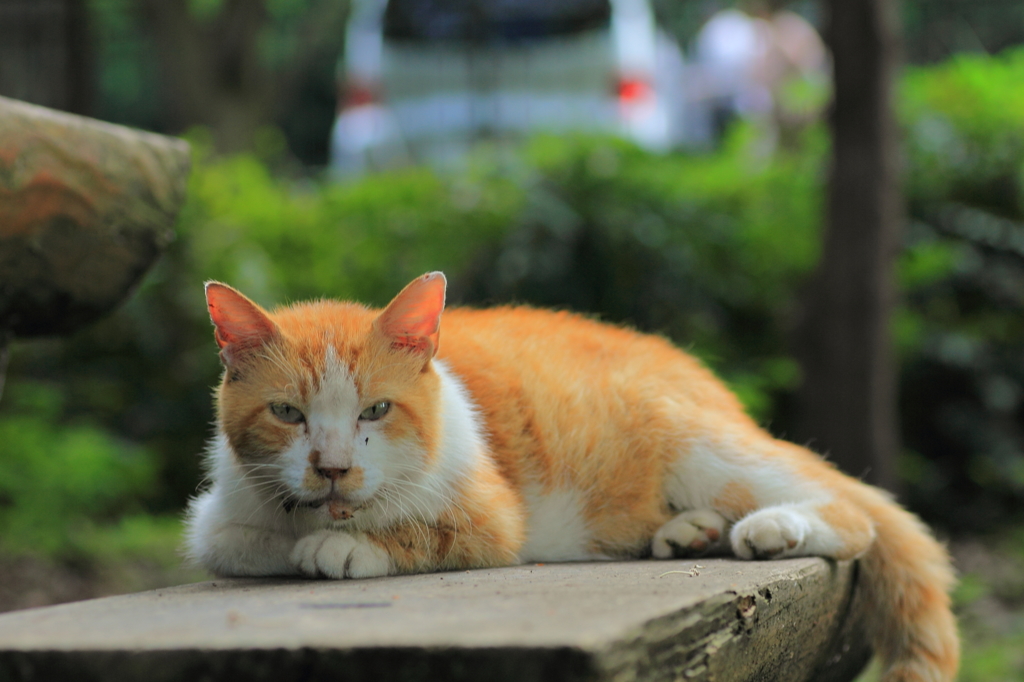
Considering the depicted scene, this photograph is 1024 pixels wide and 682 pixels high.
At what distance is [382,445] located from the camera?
2168mm

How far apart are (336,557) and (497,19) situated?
7131mm

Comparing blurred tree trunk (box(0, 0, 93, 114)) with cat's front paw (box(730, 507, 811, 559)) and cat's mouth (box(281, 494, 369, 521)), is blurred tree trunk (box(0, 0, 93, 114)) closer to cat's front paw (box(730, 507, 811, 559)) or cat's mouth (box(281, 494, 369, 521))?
cat's mouth (box(281, 494, 369, 521))

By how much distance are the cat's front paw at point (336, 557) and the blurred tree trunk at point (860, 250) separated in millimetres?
3618

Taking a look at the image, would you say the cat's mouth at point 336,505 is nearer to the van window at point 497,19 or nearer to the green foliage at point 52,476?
the green foliage at point 52,476

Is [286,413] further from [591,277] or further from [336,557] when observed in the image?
[591,277]

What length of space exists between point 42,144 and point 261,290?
2.51 metres

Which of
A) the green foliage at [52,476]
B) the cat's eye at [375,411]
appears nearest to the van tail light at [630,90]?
the green foliage at [52,476]

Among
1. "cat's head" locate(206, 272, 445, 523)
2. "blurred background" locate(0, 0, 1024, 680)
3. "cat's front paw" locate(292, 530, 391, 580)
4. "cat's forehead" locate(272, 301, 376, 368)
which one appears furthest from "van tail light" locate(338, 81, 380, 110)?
"cat's front paw" locate(292, 530, 391, 580)

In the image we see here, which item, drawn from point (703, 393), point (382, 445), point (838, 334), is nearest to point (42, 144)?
point (382, 445)

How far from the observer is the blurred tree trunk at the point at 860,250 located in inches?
203

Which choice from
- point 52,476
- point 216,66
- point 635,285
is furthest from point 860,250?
point 216,66

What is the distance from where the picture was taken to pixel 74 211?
9.61 feet

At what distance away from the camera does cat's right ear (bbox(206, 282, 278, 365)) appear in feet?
7.13

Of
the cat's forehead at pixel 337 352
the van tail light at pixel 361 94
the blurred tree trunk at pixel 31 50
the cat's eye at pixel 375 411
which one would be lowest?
the cat's eye at pixel 375 411
